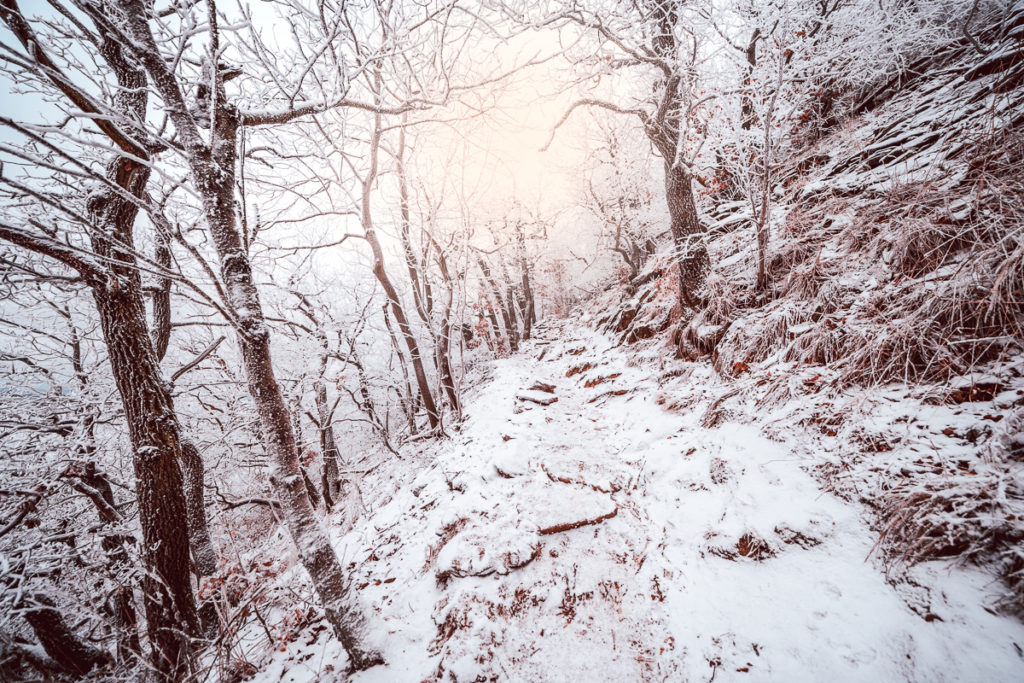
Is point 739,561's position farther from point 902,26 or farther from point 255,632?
point 902,26

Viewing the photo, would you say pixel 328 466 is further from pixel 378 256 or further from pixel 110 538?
pixel 378 256

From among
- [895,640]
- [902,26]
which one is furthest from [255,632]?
[902,26]

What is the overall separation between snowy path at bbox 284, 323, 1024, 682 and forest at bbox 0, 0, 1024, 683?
0.02 m

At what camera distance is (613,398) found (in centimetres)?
611

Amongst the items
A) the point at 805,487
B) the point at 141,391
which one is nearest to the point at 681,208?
the point at 805,487

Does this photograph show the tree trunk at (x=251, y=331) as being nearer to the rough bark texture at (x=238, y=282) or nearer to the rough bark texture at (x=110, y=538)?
the rough bark texture at (x=238, y=282)

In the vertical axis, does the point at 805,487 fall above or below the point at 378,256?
below

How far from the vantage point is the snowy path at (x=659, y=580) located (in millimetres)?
1763

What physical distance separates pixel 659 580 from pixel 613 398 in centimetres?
356

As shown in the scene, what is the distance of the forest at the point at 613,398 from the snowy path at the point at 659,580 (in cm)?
2

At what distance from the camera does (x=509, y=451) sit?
4.79m

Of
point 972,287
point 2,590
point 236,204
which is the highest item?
point 236,204

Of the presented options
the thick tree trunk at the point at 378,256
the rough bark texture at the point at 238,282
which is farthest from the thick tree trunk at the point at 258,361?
the thick tree trunk at the point at 378,256

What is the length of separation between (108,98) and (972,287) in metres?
8.58
